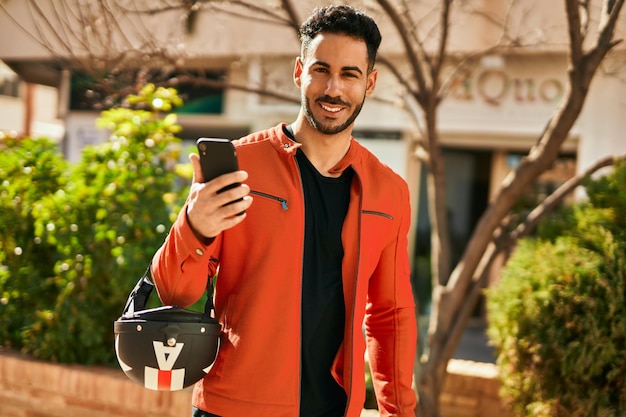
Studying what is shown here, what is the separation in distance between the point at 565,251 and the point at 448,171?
21.1 ft

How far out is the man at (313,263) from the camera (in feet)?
7.20

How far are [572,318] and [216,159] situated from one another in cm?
254

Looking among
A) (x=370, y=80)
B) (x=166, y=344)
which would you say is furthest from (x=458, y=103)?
(x=166, y=344)

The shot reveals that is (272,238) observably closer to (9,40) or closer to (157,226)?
(157,226)

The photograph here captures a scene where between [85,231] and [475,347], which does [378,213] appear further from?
[475,347]

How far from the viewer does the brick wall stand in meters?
4.42

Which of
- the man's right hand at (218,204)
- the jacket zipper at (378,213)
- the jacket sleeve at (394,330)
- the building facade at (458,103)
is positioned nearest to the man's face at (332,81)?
the jacket zipper at (378,213)

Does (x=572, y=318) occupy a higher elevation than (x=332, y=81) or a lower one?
lower

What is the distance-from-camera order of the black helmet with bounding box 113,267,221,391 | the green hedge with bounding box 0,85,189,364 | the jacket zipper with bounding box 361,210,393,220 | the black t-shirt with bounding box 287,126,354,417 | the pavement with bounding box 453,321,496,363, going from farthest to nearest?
the pavement with bounding box 453,321,496,363 → the green hedge with bounding box 0,85,189,364 → the jacket zipper with bounding box 361,210,393,220 → the black t-shirt with bounding box 287,126,354,417 → the black helmet with bounding box 113,267,221,391

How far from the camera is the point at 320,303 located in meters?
2.29

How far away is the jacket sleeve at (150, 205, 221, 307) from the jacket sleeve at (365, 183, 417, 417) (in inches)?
25.0

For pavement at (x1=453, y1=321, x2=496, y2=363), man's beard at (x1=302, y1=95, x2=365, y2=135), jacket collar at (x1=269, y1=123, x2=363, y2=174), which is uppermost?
man's beard at (x1=302, y1=95, x2=365, y2=135)

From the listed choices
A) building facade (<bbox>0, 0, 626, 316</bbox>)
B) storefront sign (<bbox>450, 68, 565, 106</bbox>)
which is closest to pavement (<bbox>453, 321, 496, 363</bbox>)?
building facade (<bbox>0, 0, 626, 316</bbox>)

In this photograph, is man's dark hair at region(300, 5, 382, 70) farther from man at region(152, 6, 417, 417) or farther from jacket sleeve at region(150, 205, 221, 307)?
jacket sleeve at region(150, 205, 221, 307)
